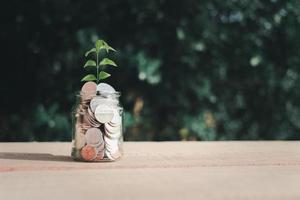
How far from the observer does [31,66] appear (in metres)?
2.27

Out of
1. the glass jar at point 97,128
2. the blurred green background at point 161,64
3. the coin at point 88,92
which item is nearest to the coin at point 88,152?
the glass jar at point 97,128

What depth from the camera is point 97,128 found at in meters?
1.26

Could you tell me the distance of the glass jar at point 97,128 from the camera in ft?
4.15

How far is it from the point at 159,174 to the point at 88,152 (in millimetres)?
220

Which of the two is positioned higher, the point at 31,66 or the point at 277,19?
the point at 277,19

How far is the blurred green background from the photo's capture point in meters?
2.25

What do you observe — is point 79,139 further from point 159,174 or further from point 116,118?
point 159,174

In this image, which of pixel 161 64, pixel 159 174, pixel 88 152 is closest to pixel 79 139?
pixel 88 152

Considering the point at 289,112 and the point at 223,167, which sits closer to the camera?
the point at 223,167

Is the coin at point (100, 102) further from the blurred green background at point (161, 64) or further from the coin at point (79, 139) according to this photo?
the blurred green background at point (161, 64)

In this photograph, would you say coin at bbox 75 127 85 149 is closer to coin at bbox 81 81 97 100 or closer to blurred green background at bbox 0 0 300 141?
coin at bbox 81 81 97 100

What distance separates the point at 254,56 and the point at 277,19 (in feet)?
0.54

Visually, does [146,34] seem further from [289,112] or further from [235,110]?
[289,112]

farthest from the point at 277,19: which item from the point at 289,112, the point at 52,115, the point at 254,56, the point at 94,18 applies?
the point at 52,115
